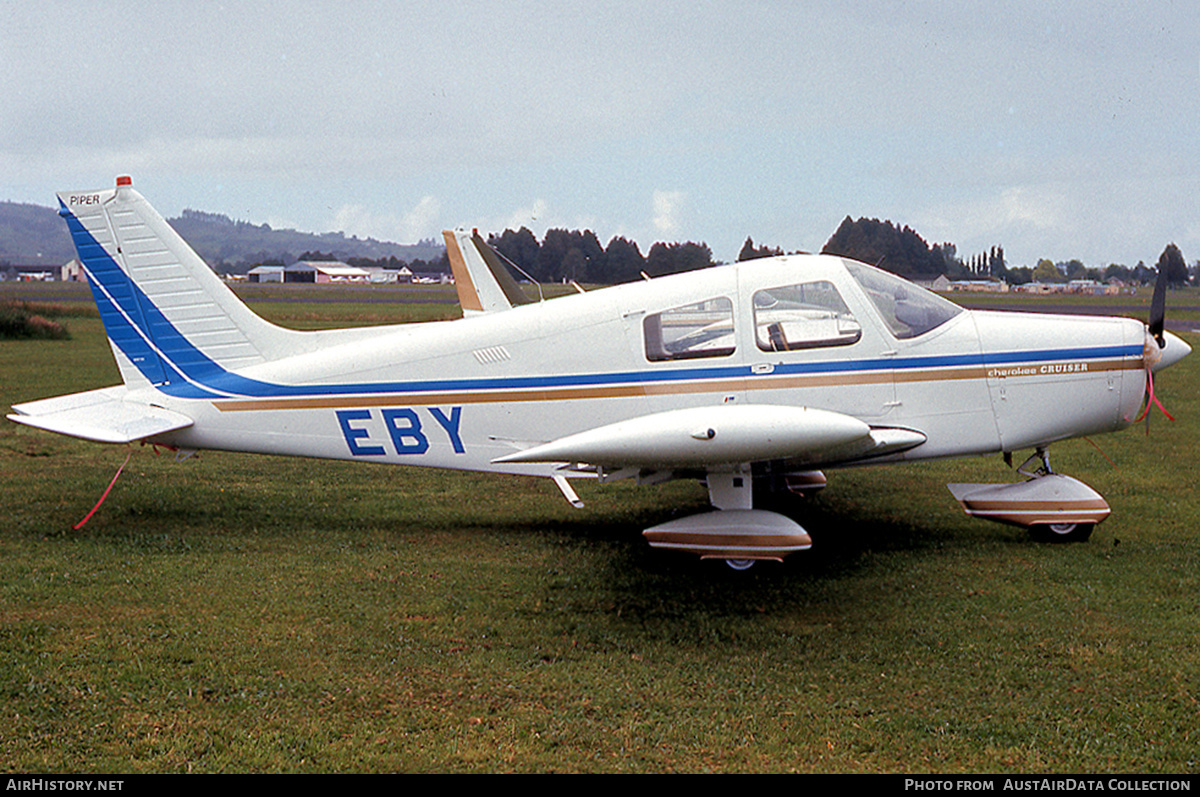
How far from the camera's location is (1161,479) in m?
10.2

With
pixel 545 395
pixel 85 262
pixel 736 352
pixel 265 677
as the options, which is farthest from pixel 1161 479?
pixel 85 262

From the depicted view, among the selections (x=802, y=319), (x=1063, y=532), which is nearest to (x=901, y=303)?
(x=802, y=319)

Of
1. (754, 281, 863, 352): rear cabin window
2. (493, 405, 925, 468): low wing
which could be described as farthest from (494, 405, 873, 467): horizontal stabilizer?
(754, 281, 863, 352): rear cabin window

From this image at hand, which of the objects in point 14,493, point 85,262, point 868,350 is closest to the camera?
point 868,350

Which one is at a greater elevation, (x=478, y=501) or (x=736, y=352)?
(x=736, y=352)

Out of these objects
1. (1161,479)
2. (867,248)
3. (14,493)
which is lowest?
(1161,479)

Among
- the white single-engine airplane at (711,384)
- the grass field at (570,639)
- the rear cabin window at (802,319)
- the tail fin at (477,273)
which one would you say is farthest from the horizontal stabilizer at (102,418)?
the tail fin at (477,273)

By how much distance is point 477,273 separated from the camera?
1584 cm

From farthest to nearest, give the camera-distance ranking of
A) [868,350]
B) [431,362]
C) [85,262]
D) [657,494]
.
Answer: [657,494] < [85,262] < [431,362] < [868,350]

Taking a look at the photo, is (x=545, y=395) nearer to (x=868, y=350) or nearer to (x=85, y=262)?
(x=868, y=350)

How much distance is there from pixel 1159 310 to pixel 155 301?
343 inches

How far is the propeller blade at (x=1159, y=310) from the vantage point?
7.29 metres

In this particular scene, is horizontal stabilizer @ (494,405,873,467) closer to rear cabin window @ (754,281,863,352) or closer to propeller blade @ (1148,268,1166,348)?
rear cabin window @ (754,281,863,352)
